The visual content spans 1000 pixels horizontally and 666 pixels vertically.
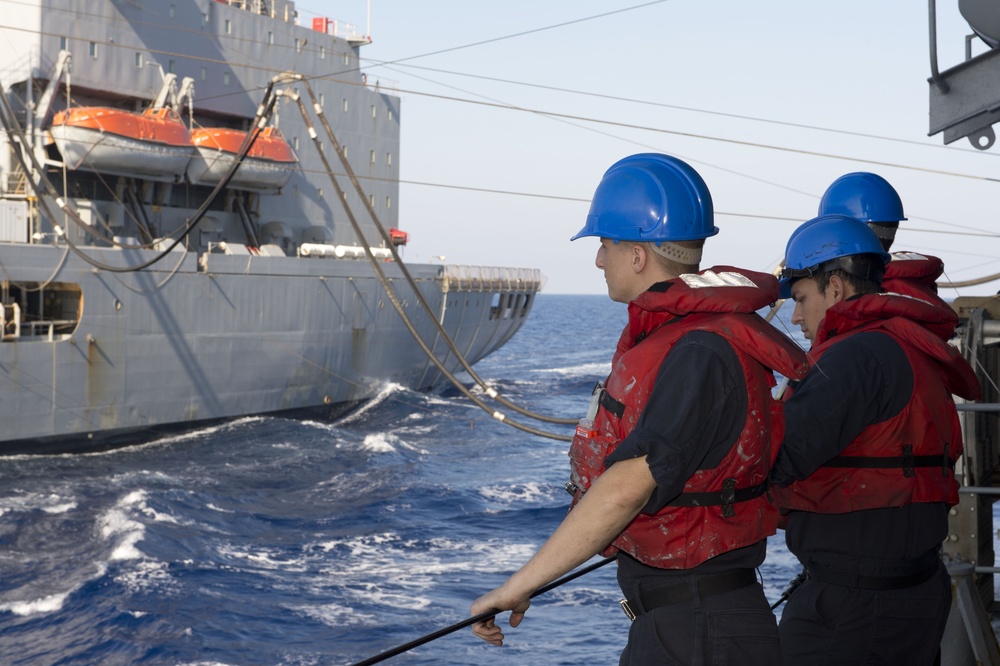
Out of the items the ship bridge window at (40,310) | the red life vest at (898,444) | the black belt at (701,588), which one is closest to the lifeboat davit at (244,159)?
the ship bridge window at (40,310)

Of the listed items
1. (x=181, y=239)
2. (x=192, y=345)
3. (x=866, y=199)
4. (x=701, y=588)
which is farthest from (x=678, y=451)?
(x=192, y=345)

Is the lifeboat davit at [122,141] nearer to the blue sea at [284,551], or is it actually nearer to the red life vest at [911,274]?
the blue sea at [284,551]

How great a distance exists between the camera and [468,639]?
32.1 ft

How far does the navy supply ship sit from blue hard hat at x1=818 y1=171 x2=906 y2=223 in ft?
32.2

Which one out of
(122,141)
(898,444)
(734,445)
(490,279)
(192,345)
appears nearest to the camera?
(734,445)

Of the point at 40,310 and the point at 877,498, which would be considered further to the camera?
the point at 40,310

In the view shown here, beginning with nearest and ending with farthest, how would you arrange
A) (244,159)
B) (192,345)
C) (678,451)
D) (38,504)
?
(678,451)
(38,504)
(192,345)
(244,159)

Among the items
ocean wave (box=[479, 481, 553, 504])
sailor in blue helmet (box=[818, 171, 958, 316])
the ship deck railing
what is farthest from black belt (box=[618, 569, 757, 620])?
the ship deck railing

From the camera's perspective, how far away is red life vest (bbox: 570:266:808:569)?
6.79 ft

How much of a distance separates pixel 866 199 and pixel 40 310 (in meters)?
15.9

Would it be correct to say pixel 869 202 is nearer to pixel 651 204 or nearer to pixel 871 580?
pixel 871 580

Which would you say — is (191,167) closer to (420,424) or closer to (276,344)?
(276,344)

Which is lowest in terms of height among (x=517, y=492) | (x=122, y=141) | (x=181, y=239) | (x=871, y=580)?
(x=517, y=492)

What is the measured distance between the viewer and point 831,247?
312cm
